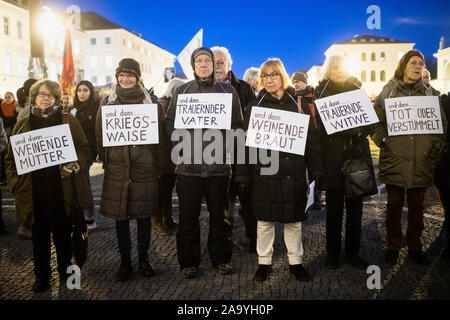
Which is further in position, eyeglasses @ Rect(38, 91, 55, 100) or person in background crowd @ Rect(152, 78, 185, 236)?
person in background crowd @ Rect(152, 78, 185, 236)

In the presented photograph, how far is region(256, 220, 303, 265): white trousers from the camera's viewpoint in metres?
4.11

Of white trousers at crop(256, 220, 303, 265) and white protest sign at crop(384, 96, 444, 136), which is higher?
white protest sign at crop(384, 96, 444, 136)

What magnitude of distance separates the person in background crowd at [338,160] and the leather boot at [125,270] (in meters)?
2.22

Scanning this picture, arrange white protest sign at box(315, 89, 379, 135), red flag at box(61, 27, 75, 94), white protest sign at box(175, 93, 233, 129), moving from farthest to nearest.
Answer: red flag at box(61, 27, 75, 94) → white protest sign at box(315, 89, 379, 135) → white protest sign at box(175, 93, 233, 129)

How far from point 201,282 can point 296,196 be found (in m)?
1.35

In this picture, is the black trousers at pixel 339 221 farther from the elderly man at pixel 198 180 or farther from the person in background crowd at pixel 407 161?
the elderly man at pixel 198 180

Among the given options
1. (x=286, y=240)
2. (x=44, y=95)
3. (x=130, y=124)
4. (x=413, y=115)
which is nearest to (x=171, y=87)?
(x=130, y=124)

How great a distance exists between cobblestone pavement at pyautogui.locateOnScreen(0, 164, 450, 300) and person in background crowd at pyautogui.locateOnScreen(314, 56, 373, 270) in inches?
11.0

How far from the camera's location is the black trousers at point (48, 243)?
3992 millimetres

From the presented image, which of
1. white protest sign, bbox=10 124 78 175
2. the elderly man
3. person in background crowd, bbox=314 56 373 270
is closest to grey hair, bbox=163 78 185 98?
the elderly man

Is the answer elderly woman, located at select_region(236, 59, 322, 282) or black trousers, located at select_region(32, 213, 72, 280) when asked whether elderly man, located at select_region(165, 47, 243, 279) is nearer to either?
elderly woman, located at select_region(236, 59, 322, 282)

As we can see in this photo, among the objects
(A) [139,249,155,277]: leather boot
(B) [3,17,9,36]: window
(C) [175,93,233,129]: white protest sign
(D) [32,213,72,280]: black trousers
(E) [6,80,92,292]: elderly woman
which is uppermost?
(B) [3,17,9,36]: window

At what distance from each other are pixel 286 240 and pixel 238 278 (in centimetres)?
66
